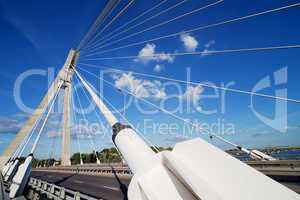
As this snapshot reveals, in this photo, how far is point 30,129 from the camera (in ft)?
65.1

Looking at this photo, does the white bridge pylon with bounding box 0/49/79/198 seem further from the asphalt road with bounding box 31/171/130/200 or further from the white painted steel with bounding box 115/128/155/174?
the white painted steel with bounding box 115/128/155/174

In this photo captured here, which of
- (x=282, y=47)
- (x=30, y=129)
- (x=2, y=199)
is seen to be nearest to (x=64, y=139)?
(x=30, y=129)

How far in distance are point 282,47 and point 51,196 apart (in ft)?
30.6

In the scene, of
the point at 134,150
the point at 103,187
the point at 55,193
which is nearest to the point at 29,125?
the point at 103,187

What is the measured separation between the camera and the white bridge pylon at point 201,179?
6.09ft

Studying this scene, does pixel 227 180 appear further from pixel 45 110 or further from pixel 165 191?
pixel 45 110

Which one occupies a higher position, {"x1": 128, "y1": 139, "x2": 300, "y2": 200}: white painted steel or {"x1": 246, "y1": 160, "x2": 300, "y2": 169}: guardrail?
{"x1": 128, "y1": 139, "x2": 300, "y2": 200}: white painted steel

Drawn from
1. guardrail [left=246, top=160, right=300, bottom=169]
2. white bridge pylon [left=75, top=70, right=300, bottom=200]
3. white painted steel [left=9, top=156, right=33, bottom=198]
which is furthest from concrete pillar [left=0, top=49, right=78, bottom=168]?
white bridge pylon [left=75, top=70, right=300, bottom=200]

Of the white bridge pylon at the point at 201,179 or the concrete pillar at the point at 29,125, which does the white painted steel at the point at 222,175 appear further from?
the concrete pillar at the point at 29,125

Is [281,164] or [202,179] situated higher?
[202,179]

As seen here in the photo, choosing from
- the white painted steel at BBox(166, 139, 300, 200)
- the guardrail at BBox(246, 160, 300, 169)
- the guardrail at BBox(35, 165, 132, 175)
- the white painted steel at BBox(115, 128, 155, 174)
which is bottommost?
the guardrail at BBox(35, 165, 132, 175)

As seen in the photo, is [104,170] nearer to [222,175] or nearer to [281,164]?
[281,164]

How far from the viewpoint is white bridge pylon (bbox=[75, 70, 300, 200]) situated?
1857 mm

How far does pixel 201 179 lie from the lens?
2066 millimetres
